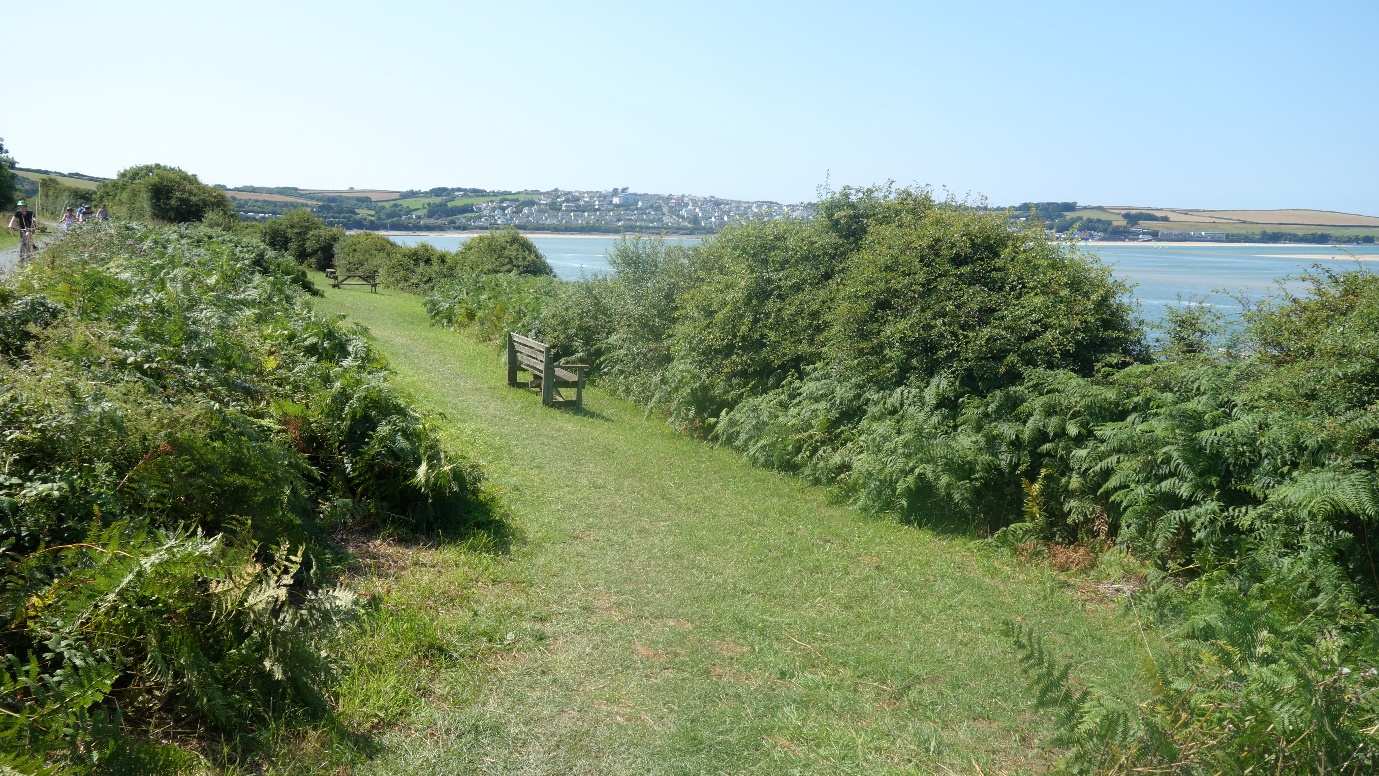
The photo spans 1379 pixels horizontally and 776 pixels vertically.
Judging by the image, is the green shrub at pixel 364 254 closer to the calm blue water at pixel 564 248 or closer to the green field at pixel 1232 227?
the calm blue water at pixel 564 248

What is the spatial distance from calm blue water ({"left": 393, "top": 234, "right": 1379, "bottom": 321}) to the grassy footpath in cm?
418

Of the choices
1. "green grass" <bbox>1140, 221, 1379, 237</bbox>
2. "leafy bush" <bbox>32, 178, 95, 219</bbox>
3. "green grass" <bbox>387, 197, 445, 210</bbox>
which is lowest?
"green grass" <bbox>1140, 221, 1379, 237</bbox>

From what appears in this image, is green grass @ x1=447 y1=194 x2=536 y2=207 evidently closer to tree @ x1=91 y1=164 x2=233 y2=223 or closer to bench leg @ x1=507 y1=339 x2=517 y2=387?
tree @ x1=91 y1=164 x2=233 y2=223

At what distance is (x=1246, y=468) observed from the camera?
6.46m

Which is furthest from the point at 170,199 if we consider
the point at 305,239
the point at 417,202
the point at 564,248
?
the point at 417,202

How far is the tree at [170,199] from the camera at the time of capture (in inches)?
1645

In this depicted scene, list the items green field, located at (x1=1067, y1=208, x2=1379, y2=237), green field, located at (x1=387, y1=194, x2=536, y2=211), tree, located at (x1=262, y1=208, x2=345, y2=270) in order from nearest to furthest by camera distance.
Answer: green field, located at (x1=1067, y1=208, x2=1379, y2=237) < tree, located at (x1=262, y1=208, x2=345, y2=270) < green field, located at (x1=387, y1=194, x2=536, y2=211)

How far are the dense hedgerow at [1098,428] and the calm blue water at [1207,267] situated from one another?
83 cm

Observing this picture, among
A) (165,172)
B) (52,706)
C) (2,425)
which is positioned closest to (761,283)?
(2,425)

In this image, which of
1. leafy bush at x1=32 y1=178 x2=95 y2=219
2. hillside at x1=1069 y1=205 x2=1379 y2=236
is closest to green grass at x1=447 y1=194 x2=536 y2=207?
A: leafy bush at x1=32 y1=178 x2=95 y2=219

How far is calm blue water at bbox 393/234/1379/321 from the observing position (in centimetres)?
932

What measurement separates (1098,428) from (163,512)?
680 centimetres

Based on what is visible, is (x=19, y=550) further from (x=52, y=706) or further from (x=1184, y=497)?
(x=1184, y=497)

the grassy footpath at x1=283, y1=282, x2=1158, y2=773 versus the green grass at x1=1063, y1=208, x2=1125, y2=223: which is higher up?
the green grass at x1=1063, y1=208, x2=1125, y2=223
